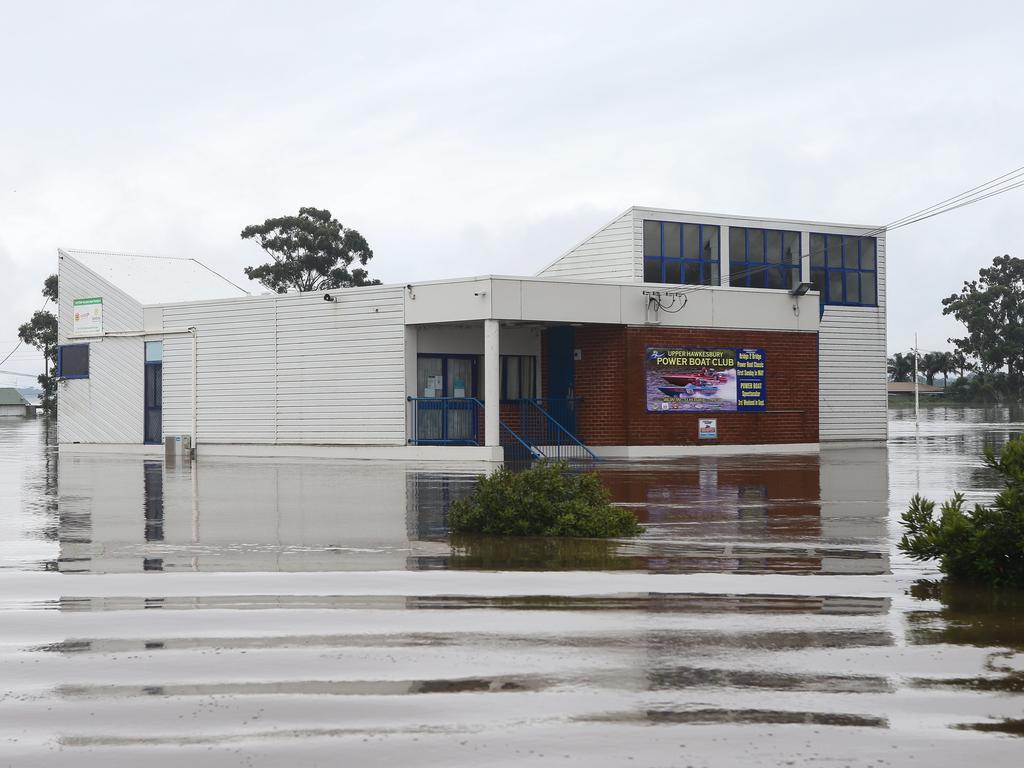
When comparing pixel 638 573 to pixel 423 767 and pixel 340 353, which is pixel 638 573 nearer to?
pixel 423 767

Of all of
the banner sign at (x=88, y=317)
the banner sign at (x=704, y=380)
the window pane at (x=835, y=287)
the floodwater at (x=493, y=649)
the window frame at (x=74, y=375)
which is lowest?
the floodwater at (x=493, y=649)

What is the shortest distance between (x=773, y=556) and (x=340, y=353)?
25.4 m

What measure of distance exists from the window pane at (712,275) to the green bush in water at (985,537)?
1222 inches

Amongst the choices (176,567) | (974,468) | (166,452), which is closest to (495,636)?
(176,567)

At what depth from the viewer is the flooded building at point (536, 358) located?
114 ft

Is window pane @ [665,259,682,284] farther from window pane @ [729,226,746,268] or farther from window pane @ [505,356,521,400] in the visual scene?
window pane @ [505,356,521,400]

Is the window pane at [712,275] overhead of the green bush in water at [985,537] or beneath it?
overhead

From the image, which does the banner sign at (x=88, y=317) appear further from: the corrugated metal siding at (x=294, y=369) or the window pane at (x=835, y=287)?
the window pane at (x=835, y=287)

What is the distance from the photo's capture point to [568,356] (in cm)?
3669

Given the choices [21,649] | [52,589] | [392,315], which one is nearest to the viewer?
[21,649]

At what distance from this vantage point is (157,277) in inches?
A: 1807

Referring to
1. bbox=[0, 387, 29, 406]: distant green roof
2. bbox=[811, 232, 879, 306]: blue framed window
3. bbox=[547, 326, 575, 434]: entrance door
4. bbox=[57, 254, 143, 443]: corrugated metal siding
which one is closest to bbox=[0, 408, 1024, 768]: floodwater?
bbox=[547, 326, 575, 434]: entrance door

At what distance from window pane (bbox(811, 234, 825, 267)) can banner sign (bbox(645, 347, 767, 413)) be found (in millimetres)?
7494

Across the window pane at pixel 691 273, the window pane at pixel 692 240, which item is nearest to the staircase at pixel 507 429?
the window pane at pixel 691 273
